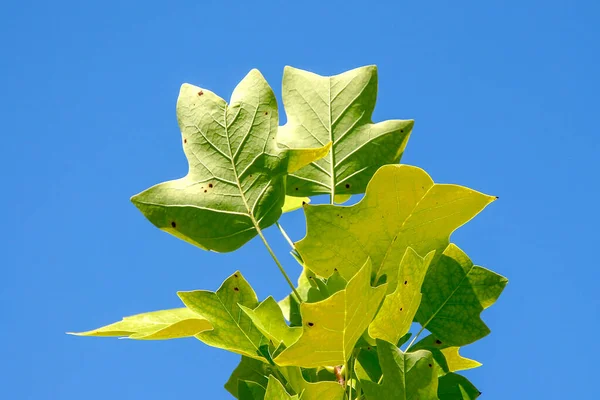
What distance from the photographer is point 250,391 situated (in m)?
1.43

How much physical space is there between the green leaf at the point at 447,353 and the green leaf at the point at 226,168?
46 centimetres

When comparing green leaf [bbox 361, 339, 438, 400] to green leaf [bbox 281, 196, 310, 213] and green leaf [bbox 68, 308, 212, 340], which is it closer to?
green leaf [bbox 68, 308, 212, 340]

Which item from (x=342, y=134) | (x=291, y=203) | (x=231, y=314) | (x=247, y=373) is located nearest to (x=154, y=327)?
(x=231, y=314)

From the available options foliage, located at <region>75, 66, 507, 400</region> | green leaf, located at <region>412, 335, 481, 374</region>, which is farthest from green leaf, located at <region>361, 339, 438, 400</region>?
green leaf, located at <region>412, 335, 481, 374</region>

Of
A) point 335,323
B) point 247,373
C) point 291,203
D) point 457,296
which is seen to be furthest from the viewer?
point 291,203

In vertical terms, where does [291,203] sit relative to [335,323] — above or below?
above

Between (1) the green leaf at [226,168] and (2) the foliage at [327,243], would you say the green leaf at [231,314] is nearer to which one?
(2) the foliage at [327,243]

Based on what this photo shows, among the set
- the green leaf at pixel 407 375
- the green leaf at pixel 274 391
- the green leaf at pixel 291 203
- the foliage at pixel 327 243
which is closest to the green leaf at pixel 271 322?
the foliage at pixel 327 243

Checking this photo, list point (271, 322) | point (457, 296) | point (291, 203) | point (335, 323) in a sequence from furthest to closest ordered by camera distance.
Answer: point (291, 203), point (457, 296), point (271, 322), point (335, 323)

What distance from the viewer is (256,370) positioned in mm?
1576

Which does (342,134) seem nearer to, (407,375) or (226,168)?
(226,168)

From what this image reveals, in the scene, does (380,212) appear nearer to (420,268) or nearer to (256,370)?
(420,268)

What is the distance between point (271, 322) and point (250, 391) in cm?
20

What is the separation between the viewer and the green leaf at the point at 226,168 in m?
1.50
